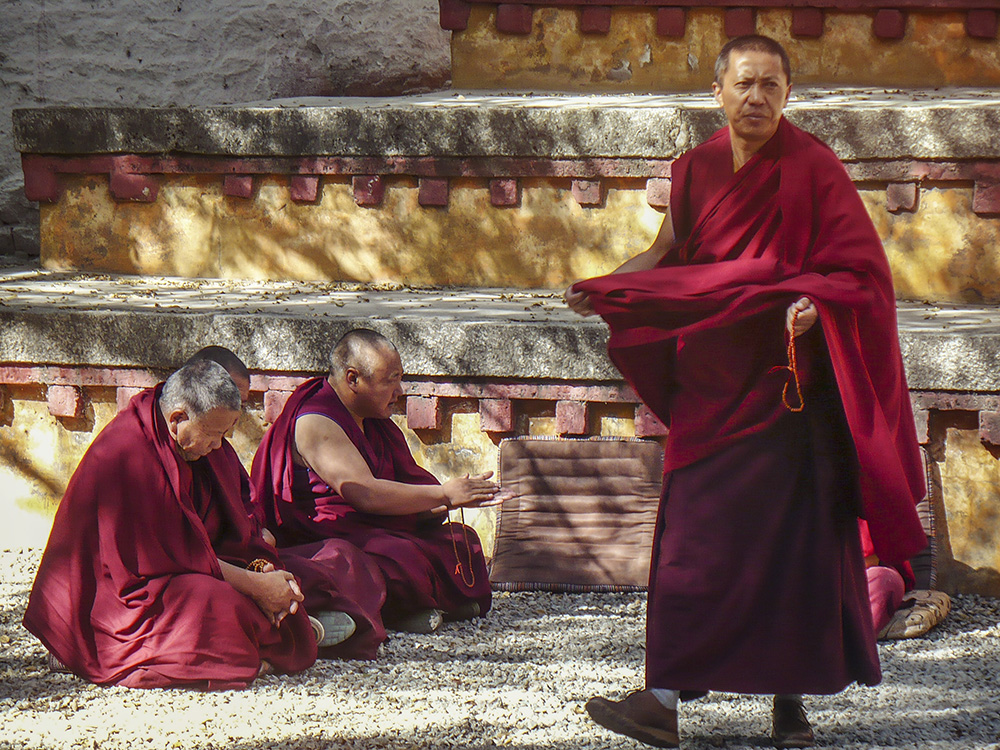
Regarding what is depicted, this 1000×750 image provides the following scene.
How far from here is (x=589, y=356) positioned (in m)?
4.76

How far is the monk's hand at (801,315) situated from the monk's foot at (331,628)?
1.80 m

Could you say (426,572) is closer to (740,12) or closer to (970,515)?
(970,515)

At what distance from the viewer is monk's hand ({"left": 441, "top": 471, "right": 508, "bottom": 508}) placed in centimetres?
417

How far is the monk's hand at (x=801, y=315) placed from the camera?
305 cm

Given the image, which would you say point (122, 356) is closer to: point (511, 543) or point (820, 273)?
point (511, 543)

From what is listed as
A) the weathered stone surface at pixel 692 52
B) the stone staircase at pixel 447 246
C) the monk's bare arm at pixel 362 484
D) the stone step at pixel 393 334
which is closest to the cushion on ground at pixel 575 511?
the stone staircase at pixel 447 246

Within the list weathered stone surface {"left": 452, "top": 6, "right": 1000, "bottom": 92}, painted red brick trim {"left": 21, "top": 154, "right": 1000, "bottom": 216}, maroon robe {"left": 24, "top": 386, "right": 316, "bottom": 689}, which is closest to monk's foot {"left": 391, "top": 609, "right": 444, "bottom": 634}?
maroon robe {"left": 24, "top": 386, "right": 316, "bottom": 689}

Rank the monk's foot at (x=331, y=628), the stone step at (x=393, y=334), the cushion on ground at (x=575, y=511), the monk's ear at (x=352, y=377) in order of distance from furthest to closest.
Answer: the cushion on ground at (x=575, y=511), the stone step at (x=393, y=334), the monk's ear at (x=352, y=377), the monk's foot at (x=331, y=628)

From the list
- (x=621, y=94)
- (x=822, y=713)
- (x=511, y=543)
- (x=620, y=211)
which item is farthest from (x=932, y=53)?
(x=822, y=713)

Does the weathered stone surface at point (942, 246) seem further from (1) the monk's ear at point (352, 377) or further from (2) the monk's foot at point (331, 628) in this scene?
(2) the monk's foot at point (331, 628)

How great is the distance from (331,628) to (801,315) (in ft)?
6.15

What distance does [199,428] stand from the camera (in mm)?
3564

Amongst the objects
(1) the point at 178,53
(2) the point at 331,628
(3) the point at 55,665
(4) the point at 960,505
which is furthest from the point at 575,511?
(1) the point at 178,53

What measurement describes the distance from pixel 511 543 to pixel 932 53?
15.3 ft
